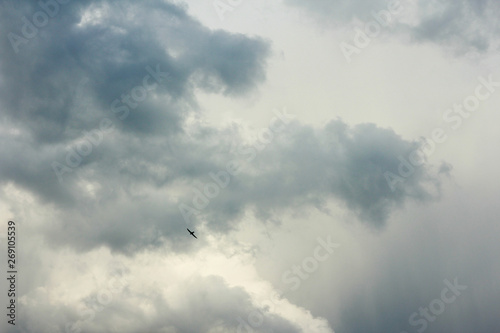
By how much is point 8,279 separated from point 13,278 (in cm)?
211

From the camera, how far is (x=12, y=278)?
158875mm

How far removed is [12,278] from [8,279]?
1.66m

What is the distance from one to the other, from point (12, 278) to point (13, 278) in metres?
0.67

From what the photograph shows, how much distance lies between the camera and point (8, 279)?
6216 inches

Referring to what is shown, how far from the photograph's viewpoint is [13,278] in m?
160
